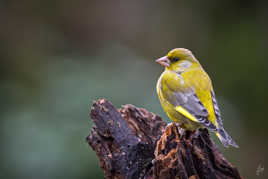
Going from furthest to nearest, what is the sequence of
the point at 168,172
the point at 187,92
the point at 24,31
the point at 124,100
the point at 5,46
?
the point at 24,31 < the point at 5,46 < the point at 124,100 < the point at 187,92 < the point at 168,172

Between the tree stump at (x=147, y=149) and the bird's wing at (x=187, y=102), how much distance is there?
0.13 metres

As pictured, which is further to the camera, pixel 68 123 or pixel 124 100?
pixel 124 100

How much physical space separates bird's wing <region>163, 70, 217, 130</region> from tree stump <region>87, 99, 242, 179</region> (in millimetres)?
134

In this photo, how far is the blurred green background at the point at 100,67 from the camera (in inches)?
231

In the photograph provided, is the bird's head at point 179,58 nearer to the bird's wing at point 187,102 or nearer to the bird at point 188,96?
the bird at point 188,96

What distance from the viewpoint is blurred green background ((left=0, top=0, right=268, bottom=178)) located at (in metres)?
5.86

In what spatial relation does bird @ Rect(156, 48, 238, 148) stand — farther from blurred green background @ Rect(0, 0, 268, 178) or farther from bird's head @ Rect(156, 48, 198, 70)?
blurred green background @ Rect(0, 0, 268, 178)

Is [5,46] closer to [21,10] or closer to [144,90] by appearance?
[21,10]

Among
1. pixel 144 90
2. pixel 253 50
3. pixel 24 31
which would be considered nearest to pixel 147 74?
pixel 144 90

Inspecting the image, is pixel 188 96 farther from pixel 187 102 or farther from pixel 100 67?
pixel 100 67

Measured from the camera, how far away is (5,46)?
336 inches

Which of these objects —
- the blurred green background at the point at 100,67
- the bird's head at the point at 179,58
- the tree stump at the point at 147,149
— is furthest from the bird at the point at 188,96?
the blurred green background at the point at 100,67

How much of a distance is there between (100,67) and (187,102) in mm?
3080

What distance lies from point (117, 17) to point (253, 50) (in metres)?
3.21
